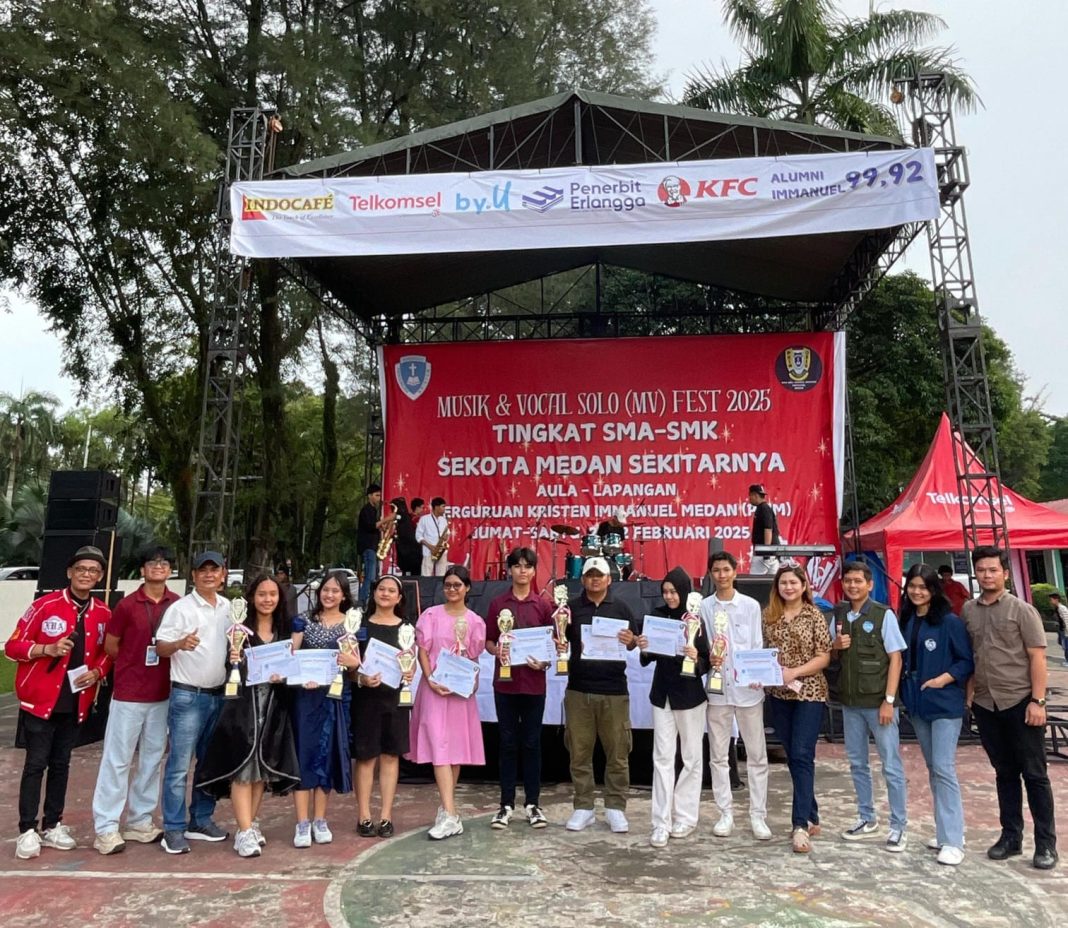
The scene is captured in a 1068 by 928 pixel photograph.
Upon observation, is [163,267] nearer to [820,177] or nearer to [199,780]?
[820,177]

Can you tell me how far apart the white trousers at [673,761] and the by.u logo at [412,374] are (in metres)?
8.33

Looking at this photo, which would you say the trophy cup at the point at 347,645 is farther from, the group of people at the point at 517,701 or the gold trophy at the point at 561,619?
the gold trophy at the point at 561,619

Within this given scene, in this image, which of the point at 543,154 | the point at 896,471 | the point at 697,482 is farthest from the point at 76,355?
the point at 896,471

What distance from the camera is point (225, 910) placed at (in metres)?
3.66

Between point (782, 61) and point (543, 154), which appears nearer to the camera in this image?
point (543, 154)

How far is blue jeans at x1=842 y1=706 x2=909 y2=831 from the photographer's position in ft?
14.5

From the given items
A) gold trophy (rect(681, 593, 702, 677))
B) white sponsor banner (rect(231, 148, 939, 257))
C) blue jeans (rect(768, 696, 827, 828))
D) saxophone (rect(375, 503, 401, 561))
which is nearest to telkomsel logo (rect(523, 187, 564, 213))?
white sponsor banner (rect(231, 148, 939, 257))

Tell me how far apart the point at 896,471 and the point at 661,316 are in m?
10.3

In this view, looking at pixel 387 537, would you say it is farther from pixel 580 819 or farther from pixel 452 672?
pixel 580 819

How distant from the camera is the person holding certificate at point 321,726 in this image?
4.37m

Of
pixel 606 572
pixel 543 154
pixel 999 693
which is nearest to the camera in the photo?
pixel 999 693

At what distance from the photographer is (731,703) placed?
4555mm

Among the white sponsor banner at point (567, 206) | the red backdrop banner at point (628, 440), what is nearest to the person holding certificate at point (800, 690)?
the white sponsor banner at point (567, 206)

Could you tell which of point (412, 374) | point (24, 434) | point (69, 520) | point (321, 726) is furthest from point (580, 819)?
point (24, 434)
